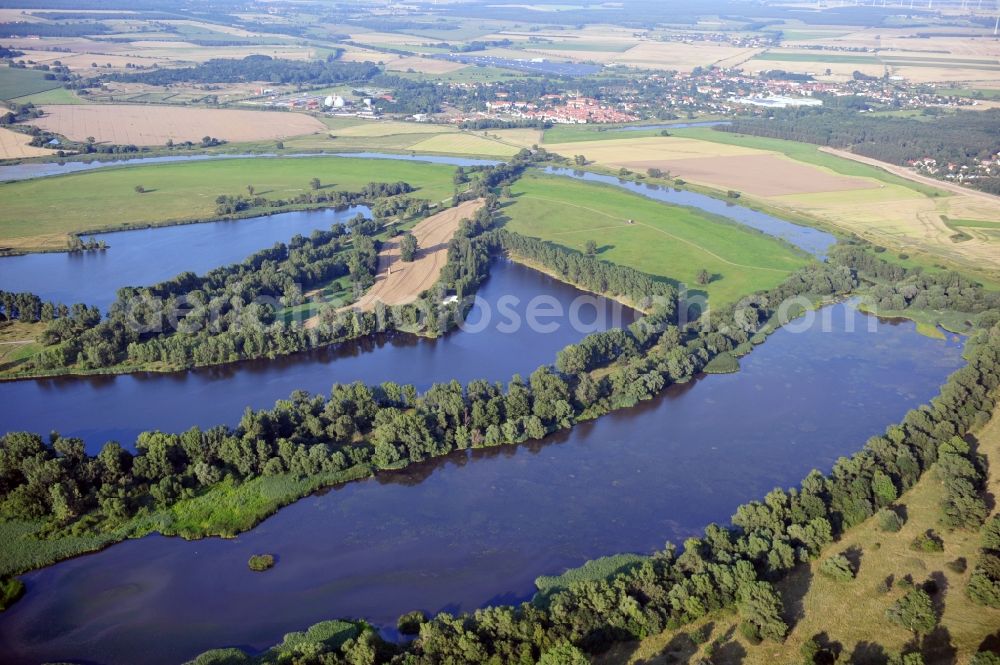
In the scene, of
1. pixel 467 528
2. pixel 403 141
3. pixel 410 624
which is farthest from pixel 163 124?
pixel 410 624

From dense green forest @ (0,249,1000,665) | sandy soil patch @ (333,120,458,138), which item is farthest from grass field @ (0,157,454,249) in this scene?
dense green forest @ (0,249,1000,665)

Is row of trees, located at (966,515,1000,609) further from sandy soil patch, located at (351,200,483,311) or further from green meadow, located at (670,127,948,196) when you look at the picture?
green meadow, located at (670,127,948,196)

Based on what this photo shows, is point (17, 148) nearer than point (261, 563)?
No

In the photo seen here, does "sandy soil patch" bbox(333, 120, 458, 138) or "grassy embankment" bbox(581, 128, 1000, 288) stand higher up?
"sandy soil patch" bbox(333, 120, 458, 138)

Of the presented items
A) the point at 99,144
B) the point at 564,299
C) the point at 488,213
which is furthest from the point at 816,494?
the point at 99,144

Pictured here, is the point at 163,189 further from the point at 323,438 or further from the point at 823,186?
the point at 823,186

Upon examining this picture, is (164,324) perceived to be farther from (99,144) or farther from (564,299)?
(99,144)

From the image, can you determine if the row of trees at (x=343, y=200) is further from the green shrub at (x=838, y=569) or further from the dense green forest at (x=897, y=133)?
the dense green forest at (x=897, y=133)
